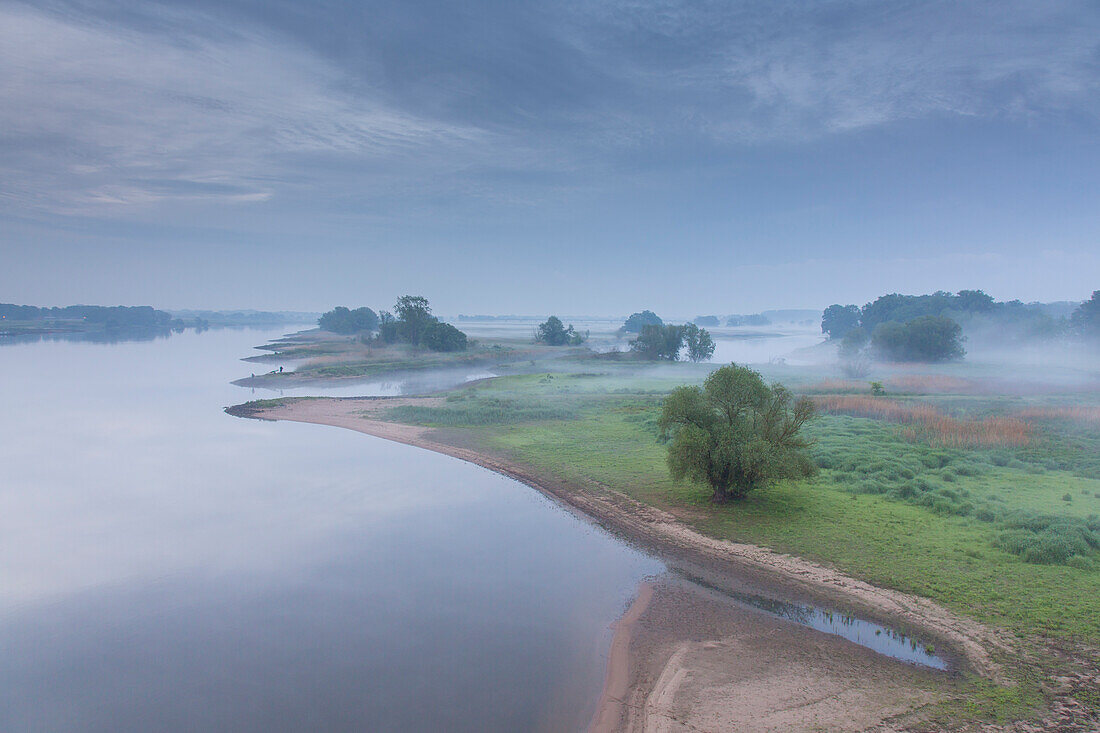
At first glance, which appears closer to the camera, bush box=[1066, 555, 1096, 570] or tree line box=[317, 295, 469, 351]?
bush box=[1066, 555, 1096, 570]

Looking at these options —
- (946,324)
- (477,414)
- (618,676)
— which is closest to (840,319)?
(946,324)

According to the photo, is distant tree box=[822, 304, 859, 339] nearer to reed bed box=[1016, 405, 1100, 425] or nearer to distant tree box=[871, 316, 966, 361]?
distant tree box=[871, 316, 966, 361]

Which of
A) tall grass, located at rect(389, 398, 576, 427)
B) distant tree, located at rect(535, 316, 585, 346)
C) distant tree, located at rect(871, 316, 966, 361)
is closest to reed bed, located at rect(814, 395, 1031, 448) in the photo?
tall grass, located at rect(389, 398, 576, 427)

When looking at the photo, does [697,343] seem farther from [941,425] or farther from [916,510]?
[916,510]

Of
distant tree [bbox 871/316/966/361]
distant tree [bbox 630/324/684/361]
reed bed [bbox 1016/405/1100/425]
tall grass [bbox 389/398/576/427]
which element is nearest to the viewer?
reed bed [bbox 1016/405/1100/425]

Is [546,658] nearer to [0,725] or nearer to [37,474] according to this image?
[0,725]

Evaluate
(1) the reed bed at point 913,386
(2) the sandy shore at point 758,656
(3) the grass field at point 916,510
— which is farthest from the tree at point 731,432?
(1) the reed bed at point 913,386

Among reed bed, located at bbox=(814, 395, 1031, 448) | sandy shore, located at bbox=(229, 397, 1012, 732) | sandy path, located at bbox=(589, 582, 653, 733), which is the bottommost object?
sandy path, located at bbox=(589, 582, 653, 733)

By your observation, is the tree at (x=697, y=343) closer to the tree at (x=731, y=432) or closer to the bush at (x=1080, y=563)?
the tree at (x=731, y=432)
